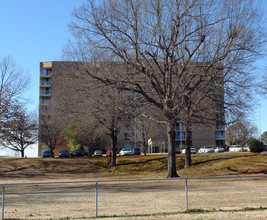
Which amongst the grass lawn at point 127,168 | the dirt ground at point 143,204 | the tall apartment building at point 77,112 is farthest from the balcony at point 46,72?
the dirt ground at point 143,204

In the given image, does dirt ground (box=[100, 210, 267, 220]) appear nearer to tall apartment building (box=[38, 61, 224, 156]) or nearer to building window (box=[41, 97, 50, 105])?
tall apartment building (box=[38, 61, 224, 156])

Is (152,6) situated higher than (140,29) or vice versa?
(152,6)

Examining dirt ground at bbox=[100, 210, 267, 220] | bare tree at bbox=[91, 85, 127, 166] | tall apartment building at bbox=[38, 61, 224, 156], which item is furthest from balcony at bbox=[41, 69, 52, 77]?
dirt ground at bbox=[100, 210, 267, 220]

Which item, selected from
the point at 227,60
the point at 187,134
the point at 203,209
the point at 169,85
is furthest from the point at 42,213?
the point at 187,134

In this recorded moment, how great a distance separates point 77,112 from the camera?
98.0 feet

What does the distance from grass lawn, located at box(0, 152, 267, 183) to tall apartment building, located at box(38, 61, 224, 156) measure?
143 inches

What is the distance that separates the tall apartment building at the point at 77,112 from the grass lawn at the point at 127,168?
11.9ft

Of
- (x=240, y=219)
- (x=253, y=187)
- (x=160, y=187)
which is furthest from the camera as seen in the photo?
(x=160, y=187)

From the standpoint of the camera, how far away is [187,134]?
31016 millimetres

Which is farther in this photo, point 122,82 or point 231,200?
point 122,82

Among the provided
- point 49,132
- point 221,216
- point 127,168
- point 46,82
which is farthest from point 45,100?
point 221,216

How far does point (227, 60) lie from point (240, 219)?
16.2m

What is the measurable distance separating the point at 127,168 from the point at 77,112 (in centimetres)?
1072

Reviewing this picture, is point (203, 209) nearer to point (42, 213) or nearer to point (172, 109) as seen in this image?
point (42, 213)
